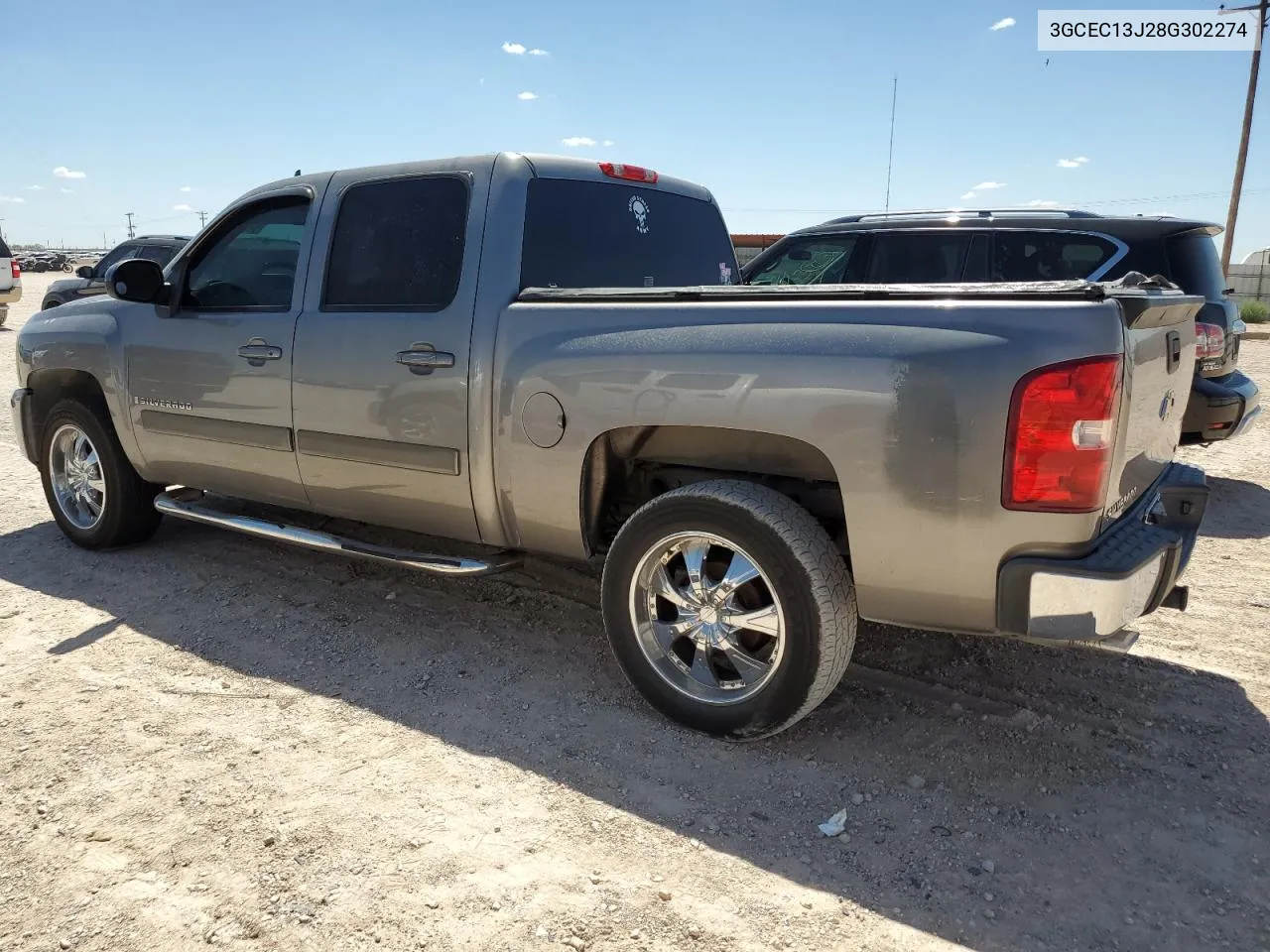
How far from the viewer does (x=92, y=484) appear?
518cm

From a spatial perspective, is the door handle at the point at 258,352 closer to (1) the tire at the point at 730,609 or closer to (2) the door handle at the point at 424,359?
(2) the door handle at the point at 424,359

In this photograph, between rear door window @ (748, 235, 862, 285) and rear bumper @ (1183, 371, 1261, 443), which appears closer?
rear bumper @ (1183, 371, 1261, 443)

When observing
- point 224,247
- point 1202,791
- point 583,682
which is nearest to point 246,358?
point 224,247

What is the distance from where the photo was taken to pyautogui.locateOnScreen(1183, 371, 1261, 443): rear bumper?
6109 mm

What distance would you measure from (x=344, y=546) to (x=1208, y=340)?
5.43 m

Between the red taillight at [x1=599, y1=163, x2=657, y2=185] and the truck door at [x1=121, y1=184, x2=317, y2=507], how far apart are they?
1.30 meters

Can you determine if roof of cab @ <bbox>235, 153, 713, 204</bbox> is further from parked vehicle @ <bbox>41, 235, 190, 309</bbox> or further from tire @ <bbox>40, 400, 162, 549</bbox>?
parked vehicle @ <bbox>41, 235, 190, 309</bbox>

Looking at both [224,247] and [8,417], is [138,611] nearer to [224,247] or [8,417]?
[224,247]

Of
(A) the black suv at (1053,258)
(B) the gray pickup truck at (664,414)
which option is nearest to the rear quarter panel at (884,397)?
(B) the gray pickup truck at (664,414)

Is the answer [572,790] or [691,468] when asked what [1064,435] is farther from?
[572,790]

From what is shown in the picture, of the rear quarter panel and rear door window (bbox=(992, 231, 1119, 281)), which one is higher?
rear door window (bbox=(992, 231, 1119, 281))

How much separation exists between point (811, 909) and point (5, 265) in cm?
2219

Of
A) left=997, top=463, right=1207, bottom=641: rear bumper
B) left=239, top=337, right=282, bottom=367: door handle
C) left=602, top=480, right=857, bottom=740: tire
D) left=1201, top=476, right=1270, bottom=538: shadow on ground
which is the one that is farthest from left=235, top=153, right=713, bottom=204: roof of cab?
left=1201, top=476, right=1270, bottom=538: shadow on ground

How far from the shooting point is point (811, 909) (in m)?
2.39
